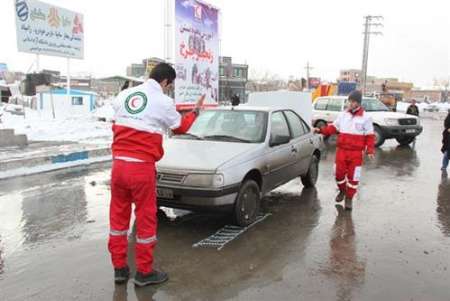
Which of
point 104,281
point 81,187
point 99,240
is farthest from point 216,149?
point 81,187

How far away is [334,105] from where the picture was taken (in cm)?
1706

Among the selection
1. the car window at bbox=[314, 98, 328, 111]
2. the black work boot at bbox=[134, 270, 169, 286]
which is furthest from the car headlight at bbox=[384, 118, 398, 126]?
the black work boot at bbox=[134, 270, 169, 286]

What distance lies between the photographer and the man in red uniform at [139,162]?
3.84 metres

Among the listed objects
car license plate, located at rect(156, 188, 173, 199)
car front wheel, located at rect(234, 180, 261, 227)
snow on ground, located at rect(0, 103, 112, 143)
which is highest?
car license plate, located at rect(156, 188, 173, 199)

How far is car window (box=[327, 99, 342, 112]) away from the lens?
16.9 metres

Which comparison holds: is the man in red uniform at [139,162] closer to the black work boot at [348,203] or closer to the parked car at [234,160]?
the parked car at [234,160]

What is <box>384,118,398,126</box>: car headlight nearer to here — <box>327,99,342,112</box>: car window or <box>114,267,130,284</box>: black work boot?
<box>327,99,342,112</box>: car window

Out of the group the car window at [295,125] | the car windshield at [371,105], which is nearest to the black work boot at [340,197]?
the car window at [295,125]

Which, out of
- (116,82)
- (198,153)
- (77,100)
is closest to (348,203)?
(198,153)

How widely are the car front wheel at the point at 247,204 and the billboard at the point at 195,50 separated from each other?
8.32m

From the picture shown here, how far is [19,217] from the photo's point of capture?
20.5 ft

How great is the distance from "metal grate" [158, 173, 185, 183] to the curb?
16.8 feet

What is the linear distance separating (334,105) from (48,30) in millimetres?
13697

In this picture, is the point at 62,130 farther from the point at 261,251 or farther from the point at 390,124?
the point at 261,251
